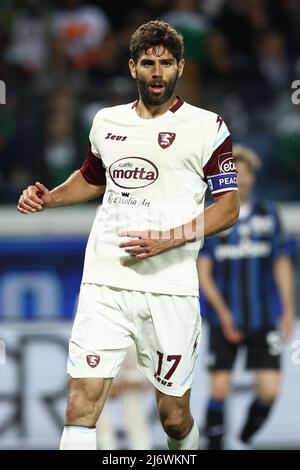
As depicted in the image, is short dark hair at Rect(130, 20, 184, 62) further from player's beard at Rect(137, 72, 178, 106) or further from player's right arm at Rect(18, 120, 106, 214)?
player's right arm at Rect(18, 120, 106, 214)

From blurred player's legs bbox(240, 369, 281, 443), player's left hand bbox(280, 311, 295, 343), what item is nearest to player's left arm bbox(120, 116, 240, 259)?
player's left hand bbox(280, 311, 295, 343)

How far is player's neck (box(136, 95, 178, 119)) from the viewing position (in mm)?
5586

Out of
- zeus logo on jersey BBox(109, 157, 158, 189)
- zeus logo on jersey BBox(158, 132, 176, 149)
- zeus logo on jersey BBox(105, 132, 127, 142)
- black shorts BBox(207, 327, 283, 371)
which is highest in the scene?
zeus logo on jersey BBox(105, 132, 127, 142)

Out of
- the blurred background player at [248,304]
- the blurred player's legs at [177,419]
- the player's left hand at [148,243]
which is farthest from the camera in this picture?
the blurred background player at [248,304]

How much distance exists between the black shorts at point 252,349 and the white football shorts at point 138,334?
2.82 meters

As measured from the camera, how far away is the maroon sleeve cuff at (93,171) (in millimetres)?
5816

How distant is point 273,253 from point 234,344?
702 mm

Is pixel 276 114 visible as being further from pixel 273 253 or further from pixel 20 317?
pixel 20 317

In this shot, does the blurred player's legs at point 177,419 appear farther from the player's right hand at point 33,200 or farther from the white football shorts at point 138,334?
the player's right hand at point 33,200

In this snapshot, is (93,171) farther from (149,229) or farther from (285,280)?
(285,280)

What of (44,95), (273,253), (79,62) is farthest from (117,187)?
(79,62)

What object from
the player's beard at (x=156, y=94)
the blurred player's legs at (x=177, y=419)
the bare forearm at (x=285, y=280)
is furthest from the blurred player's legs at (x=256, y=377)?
the player's beard at (x=156, y=94)

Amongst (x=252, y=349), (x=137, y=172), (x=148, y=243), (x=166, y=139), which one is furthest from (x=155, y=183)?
(x=252, y=349)

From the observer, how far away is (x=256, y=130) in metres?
9.95
